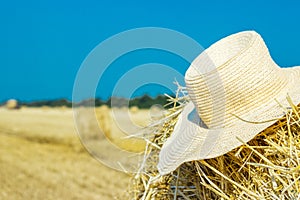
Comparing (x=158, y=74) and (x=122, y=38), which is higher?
(x=122, y=38)

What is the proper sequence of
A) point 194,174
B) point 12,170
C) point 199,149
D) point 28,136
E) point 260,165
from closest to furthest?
1. point 260,165
2. point 199,149
3. point 194,174
4. point 12,170
5. point 28,136

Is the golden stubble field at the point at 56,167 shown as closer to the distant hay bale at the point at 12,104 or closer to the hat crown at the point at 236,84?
the hat crown at the point at 236,84

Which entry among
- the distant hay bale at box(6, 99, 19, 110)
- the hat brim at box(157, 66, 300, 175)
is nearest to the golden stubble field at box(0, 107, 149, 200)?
the hat brim at box(157, 66, 300, 175)

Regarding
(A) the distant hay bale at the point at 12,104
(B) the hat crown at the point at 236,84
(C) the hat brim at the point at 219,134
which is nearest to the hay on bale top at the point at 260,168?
(C) the hat brim at the point at 219,134

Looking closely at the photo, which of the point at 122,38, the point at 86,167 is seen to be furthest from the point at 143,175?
the point at 86,167

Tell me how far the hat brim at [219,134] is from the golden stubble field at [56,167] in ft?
2.94

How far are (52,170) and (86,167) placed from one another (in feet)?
2.17

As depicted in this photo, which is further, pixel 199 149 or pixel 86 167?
pixel 86 167

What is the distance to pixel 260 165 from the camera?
223 centimetres

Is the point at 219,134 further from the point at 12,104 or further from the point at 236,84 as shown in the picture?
the point at 12,104

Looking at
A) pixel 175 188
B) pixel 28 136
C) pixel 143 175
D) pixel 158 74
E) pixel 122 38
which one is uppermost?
pixel 28 136

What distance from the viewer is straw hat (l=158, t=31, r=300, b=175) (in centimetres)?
234

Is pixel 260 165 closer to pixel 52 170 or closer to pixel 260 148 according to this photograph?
pixel 260 148

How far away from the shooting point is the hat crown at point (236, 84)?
2439 millimetres
